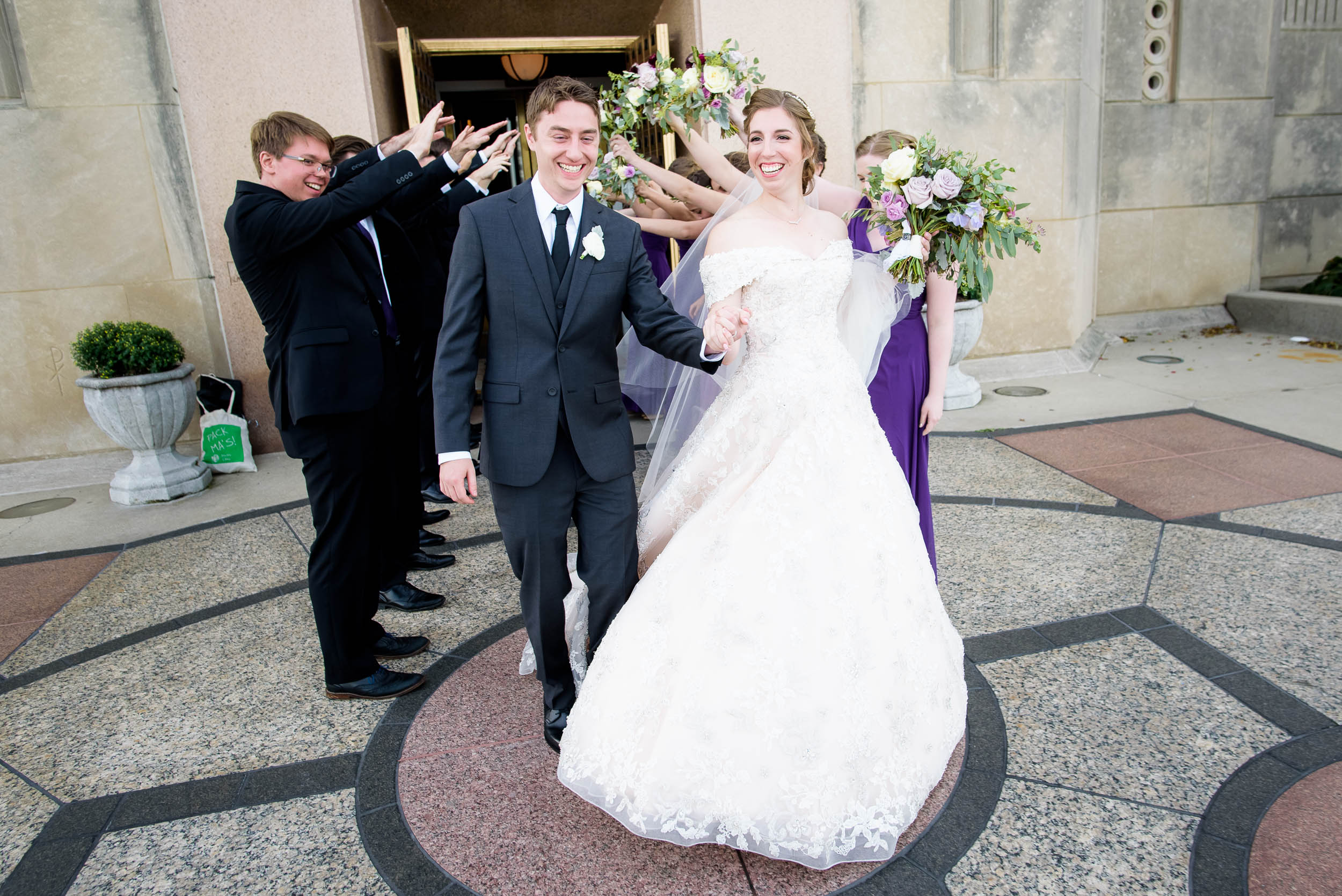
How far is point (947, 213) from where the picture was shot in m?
2.82

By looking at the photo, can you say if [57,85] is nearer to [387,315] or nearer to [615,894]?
[387,315]

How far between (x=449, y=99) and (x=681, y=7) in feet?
15.1

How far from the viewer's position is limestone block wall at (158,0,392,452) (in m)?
6.18

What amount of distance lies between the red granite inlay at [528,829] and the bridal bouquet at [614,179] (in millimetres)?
2270

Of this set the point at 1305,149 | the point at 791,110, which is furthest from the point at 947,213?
the point at 1305,149

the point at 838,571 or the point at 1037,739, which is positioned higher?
the point at 838,571

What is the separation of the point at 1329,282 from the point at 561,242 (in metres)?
10.7

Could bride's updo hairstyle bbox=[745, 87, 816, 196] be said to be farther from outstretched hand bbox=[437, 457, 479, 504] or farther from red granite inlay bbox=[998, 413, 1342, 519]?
red granite inlay bbox=[998, 413, 1342, 519]

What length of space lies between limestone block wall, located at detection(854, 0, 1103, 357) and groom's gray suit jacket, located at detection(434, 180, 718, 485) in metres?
5.38

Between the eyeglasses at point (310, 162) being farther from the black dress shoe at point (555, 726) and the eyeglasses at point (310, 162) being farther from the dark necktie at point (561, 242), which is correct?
the black dress shoe at point (555, 726)

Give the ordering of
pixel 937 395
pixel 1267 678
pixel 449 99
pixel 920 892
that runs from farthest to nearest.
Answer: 1. pixel 449 99
2. pixel 937 395
3. pixel 1267 678
4. pixel 920 892

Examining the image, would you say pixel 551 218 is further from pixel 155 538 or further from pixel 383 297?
pixel 155 538

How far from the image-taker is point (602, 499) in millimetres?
2658

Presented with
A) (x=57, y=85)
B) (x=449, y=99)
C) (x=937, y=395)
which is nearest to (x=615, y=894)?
(x=937, y=395)
